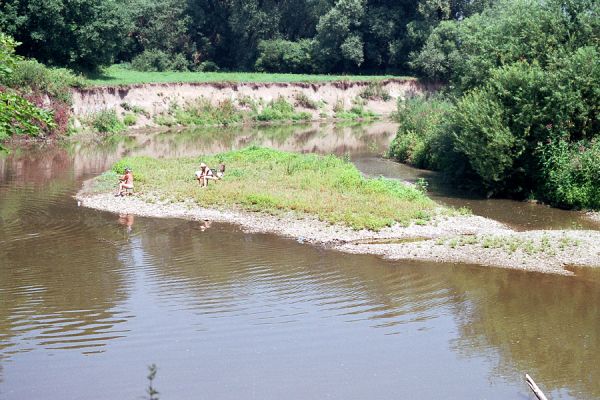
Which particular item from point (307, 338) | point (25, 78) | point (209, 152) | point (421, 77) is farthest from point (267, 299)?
point (421, 77)

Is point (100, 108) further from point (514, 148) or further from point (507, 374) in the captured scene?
point (507, 374)

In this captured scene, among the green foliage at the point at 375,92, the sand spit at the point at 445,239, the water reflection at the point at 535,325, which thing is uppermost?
the green foliage at the point at 375,92

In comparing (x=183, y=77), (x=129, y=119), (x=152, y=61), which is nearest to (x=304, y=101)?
(x=183, y=77)

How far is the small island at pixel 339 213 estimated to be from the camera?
79.4 feet

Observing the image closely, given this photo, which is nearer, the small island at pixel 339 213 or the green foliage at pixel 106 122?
the small island at pixel 339 213

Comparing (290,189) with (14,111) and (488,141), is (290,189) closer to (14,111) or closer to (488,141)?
(488,141)

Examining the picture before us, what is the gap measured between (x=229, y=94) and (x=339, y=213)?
5082 centimetres

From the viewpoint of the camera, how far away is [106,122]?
63250 mm

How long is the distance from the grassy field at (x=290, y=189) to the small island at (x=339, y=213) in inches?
1.7

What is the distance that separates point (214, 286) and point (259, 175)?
1526 centimetres

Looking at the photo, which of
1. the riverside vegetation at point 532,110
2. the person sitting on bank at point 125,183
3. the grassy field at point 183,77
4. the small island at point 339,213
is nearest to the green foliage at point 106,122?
the grassy field at point 183,77

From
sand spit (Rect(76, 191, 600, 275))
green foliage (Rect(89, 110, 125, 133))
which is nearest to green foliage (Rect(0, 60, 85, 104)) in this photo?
green foliage (Rect(89, 110, 125, 133))

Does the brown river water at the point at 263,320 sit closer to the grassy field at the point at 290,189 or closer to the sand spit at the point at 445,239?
the sand spit at the point at 445,239

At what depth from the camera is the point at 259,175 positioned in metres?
36.2
